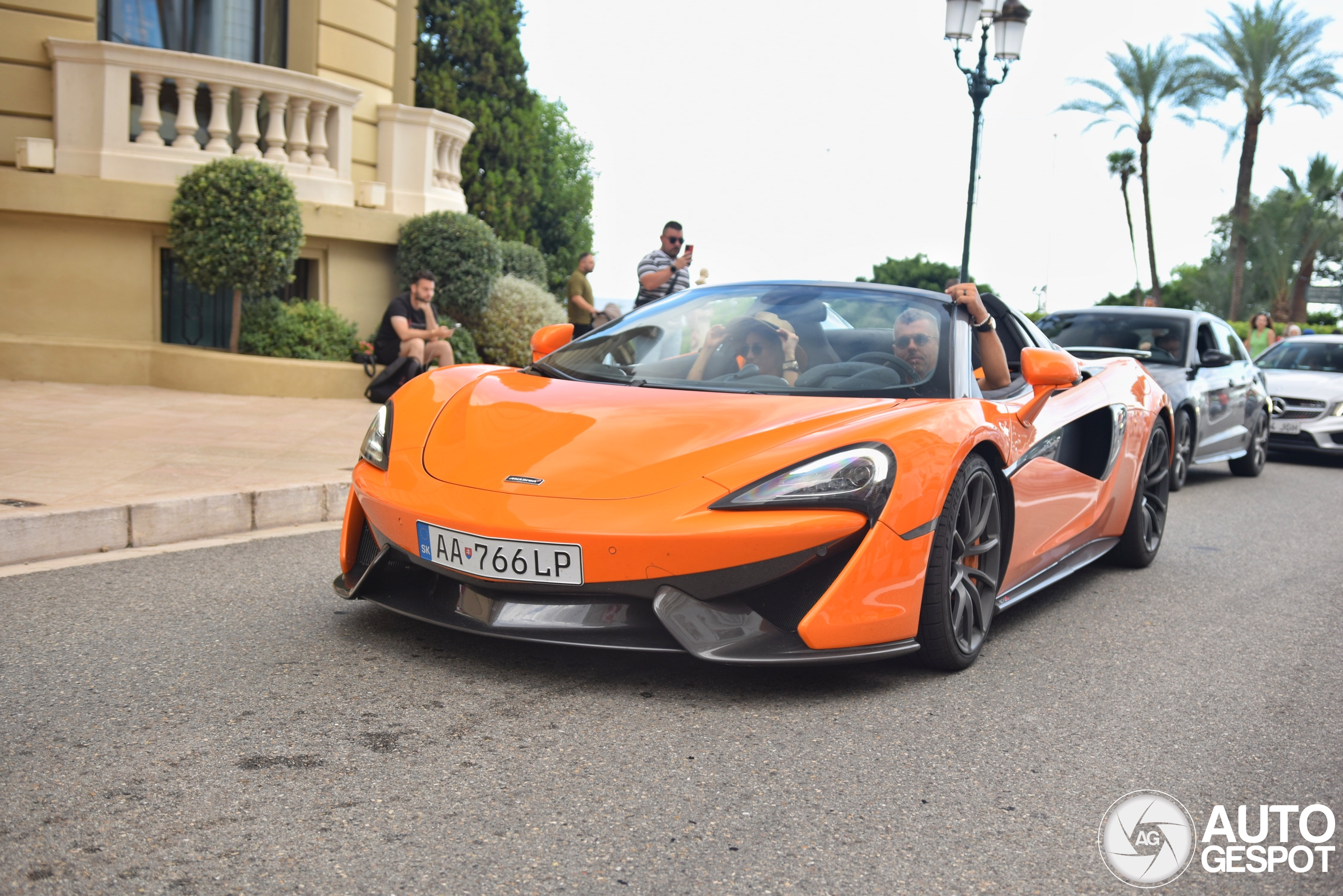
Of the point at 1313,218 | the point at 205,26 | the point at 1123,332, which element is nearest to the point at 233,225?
the point at 205,26

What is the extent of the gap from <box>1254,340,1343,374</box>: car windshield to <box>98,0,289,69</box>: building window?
1108 cm

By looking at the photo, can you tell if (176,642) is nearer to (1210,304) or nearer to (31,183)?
(31,183)

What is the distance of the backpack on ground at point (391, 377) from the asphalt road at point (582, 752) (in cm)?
525

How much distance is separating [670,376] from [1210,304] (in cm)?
4010

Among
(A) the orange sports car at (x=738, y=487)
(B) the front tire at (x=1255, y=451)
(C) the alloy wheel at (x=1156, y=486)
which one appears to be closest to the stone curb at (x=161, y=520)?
(A) the orange sports car at (x=738, y=487)

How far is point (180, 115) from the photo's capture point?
11.7 m

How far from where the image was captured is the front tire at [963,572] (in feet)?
11.7

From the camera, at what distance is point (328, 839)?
7.85 feet

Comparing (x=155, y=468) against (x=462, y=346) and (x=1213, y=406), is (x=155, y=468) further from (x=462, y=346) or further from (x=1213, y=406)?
(x=1213, y=406)

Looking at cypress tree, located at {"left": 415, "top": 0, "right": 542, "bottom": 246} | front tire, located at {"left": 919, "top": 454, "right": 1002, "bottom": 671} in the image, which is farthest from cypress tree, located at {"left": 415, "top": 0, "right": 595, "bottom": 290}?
front tire, located at {"left": 919, "top": 454, "right": 1002, "bottom": 671}

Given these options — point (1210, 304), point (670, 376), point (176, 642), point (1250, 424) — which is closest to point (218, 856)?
point (176, 642)

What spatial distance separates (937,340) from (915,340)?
3.2 inches

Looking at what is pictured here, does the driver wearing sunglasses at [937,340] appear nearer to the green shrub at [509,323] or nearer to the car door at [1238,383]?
the car door at [1238,383]

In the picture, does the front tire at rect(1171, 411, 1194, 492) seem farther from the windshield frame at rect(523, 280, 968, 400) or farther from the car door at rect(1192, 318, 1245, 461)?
the windshield frame at rect(523, 280, 968, 400)
